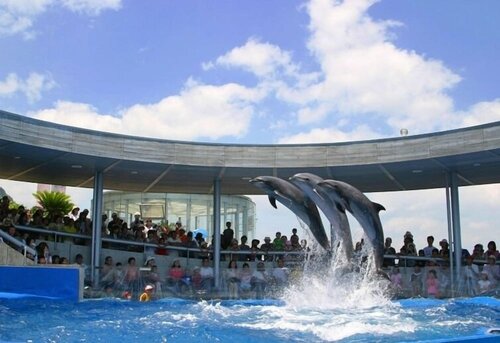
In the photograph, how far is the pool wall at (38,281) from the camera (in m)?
13.4

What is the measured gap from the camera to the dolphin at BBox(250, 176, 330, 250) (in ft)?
44.5

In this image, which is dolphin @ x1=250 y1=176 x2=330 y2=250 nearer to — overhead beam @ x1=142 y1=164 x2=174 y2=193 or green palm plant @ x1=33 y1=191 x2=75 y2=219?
overhead beam @ x1=142 y1=164 x2=174 y2=193

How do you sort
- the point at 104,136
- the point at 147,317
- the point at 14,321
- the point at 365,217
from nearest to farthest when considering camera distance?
the point at 14,321
the point at 147,317
the point at 365,217
the point at 104,136

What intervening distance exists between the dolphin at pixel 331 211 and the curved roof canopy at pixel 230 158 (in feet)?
11.9

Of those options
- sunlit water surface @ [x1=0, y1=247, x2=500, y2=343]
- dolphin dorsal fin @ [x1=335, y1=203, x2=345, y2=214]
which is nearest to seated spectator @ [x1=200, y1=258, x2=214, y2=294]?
sunlit water surface @ [x1=0, y1=247, x2=500, y2=343]

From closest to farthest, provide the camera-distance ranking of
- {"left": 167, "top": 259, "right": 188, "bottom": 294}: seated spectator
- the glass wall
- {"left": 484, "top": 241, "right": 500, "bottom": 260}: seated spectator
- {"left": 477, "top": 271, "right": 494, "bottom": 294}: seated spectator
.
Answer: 1. {"left": 477, "top": 271, "right": 494, "bottom": 294}: seated spectator
2. {"left": 167, "top": 259, "right": 188, "bottom": 294}: seated spectator
3. {"left": 484, "top": 241, "right": 500, "bottom": 260}: seated spectator
4. the glass wall

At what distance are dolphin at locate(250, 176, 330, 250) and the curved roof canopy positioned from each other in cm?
357

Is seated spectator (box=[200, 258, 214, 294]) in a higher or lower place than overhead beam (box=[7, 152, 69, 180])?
lower

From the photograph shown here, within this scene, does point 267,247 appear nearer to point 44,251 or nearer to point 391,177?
point 391,177

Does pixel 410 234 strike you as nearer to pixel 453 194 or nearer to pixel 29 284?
pixel 453 194

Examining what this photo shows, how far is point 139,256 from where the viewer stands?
17500 mm

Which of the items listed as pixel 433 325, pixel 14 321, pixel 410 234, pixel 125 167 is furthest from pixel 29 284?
pixel 410 234

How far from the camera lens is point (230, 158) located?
1730cm

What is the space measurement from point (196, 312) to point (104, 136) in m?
6.32
